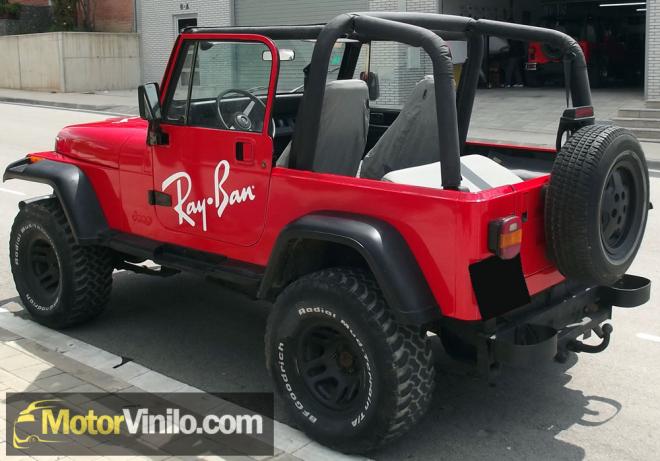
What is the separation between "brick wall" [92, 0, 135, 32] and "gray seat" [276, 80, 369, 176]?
2722 cm

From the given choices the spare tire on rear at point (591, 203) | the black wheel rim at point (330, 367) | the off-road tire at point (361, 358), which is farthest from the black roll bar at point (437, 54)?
the black wheel rim at point (330, 367)

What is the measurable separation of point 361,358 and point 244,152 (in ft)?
4.35

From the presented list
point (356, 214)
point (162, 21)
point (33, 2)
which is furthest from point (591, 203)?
point (33, 2)

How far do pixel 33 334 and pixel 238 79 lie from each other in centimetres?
226

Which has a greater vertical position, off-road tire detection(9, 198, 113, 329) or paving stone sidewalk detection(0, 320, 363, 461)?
off-road tire detection(9, 198, 113, 329)

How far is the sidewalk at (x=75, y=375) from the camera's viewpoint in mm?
3984

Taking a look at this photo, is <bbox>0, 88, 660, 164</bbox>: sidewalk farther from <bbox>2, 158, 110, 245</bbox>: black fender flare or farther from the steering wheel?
<bbox>2, 158, 110, 245</bbox>: black fender flare

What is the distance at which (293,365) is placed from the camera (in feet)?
13.4

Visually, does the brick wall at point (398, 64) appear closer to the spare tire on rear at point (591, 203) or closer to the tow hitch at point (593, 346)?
the spare tire on rear at point (591, 203)

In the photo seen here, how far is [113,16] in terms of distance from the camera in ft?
100

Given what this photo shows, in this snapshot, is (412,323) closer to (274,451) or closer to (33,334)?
(274,451)

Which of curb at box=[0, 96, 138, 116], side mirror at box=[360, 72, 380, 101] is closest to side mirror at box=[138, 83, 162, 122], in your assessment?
side mirror at box=[360, 72, 380, 101]

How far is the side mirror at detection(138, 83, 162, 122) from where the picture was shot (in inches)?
190

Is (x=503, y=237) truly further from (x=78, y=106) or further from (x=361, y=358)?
(x=78, y=106)
